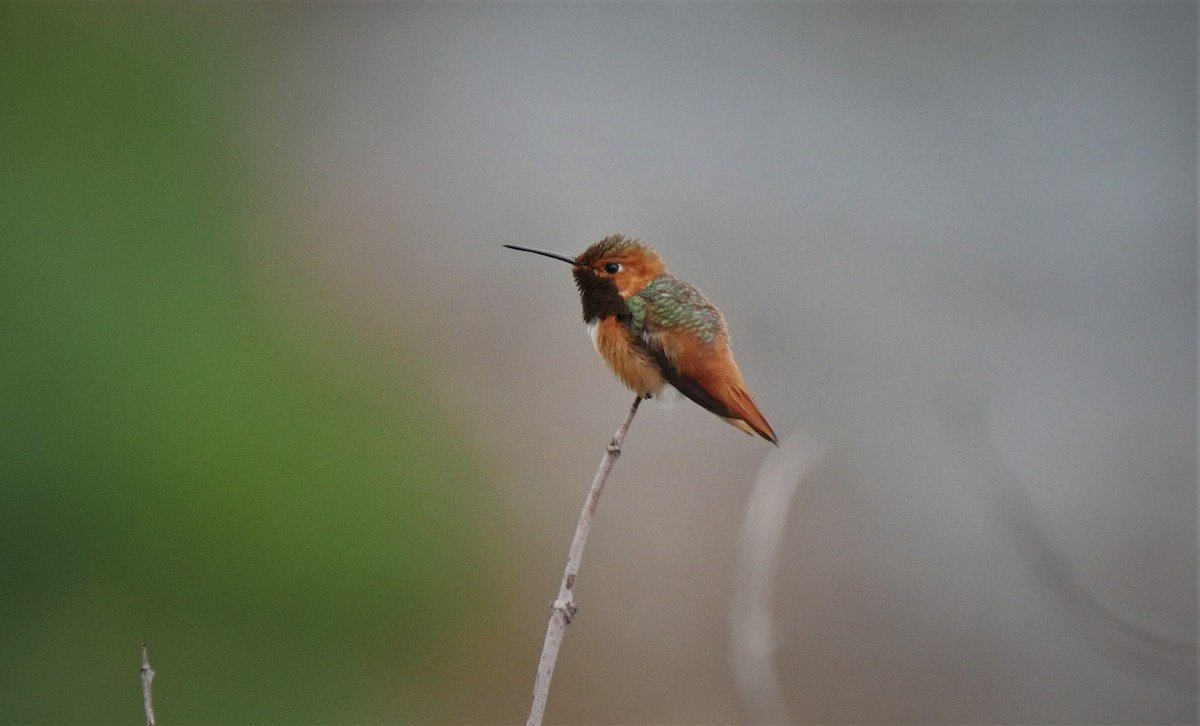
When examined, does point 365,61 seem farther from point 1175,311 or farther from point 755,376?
point 1175,311

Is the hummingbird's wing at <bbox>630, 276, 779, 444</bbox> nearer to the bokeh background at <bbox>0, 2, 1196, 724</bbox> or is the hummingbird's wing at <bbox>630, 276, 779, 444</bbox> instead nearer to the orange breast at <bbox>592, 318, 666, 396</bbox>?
the orange breast at <bbox>592, 318, 666, 396</bbox>

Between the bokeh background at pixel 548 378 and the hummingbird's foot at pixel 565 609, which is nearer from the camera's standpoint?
the hummingbird's foot at pixel 565 609

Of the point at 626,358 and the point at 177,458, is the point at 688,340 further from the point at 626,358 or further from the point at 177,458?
the point at 177,458

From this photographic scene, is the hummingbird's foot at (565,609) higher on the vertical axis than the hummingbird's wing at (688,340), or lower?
lower

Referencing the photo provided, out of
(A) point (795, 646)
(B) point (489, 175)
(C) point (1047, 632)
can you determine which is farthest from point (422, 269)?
(C) point (1047, 632)

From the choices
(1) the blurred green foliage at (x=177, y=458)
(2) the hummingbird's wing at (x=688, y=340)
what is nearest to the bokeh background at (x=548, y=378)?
(1) the blurred green foliage at (x=177, y=458)

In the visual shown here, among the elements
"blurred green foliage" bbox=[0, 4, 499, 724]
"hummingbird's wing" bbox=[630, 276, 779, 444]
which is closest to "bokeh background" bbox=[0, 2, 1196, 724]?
"blurred green foliage" bbox=[0, 4, 499, 724]

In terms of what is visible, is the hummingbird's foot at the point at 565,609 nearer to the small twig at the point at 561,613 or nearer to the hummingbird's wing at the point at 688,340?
the small twig at the point at 561,613

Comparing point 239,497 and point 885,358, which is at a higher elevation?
point 885,358
